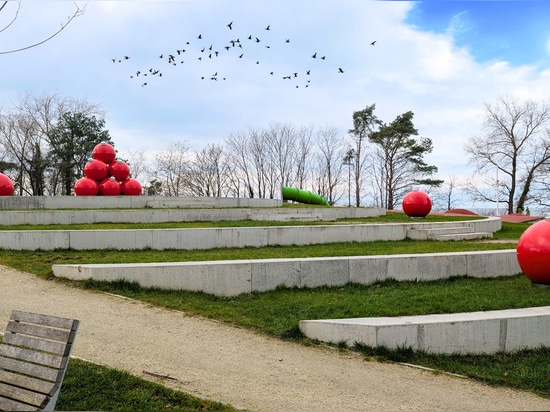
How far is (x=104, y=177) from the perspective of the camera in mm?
22453

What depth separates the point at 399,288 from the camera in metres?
8.48

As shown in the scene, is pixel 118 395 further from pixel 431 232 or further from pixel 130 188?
pixel 130 188

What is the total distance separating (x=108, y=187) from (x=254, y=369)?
746 inches

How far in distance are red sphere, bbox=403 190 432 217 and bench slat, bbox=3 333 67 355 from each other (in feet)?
57.0

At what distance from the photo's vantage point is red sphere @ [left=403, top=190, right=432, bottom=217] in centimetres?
1916

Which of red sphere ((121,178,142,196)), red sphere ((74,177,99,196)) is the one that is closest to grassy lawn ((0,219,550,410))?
red sphere ((74,177,99,196))

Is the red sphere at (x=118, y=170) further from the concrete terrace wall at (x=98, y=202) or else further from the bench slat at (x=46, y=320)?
A: the bench slat at (x=46, y=320)

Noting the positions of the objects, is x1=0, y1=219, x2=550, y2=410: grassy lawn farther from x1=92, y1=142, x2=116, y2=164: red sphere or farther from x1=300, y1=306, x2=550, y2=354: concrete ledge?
x1=92, y1=142, x2=116, y2=164: red sphere

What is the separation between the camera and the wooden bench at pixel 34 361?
340 cm

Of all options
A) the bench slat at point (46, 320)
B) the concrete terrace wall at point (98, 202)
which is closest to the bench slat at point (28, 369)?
the bench slat at point (46, 320)

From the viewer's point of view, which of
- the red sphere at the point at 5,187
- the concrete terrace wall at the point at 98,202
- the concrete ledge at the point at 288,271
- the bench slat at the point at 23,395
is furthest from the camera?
the red sphere at the point at 5,187

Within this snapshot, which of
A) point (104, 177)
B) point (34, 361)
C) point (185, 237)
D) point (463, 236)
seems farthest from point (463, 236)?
point (104, 177)

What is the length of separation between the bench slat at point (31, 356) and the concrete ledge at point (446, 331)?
11.9ft

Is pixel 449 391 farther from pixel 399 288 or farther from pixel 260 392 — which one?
pixel 399 288
